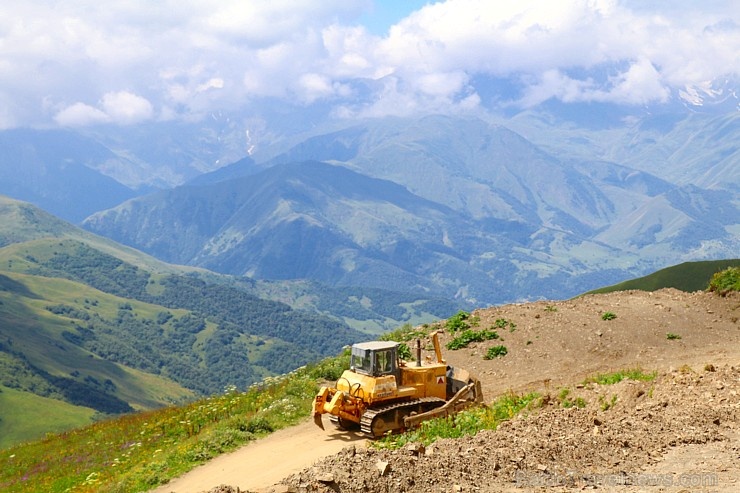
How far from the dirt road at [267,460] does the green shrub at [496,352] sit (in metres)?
10.9

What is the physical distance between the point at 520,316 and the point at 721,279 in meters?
11.6

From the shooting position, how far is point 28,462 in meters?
32.8

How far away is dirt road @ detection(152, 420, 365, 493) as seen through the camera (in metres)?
20.9

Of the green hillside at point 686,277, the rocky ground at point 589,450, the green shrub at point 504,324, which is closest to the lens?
the rocky ground at point 589,450

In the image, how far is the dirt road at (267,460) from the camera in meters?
20.9

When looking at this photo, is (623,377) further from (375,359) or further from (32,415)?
(32,415)

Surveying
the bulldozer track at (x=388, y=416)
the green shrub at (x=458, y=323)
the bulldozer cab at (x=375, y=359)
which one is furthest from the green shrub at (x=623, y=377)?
the green shrub at (x=458, y=323)

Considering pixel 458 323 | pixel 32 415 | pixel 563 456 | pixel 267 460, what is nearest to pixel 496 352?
pixel 458 323

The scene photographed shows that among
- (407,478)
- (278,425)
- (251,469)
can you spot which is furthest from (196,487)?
(407,478)

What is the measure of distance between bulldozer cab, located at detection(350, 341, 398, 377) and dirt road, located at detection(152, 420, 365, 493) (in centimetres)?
227

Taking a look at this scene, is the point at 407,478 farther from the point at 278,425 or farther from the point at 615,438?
the point at 278,425

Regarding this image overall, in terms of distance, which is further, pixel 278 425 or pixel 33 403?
pixel 33 403

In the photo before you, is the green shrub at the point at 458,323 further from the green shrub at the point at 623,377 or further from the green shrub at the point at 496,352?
the green shrub at the point at 623,377

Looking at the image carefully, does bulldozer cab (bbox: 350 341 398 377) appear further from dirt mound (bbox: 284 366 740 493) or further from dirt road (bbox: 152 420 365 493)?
dirt mound (bbox: 284 366 740 493)
